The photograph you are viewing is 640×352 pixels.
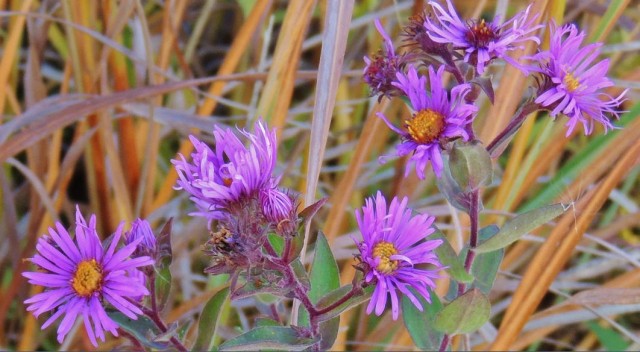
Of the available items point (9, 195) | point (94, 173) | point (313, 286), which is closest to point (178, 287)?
point (94, 173)

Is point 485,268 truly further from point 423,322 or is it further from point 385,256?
point 385,256

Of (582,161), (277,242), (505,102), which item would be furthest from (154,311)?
(582,161)

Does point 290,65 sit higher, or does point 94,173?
point 290,65

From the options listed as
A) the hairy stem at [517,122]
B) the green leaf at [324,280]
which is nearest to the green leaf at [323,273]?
the green leaf at [324,280]

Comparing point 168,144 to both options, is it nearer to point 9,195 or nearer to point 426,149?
point 9,195

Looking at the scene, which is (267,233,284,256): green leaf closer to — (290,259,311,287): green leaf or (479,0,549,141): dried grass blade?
(290,259,311,287): green leaf

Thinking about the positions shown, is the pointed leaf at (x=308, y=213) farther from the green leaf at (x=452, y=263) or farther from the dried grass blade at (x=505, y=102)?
the dried grass blade at (x=505, y=102)

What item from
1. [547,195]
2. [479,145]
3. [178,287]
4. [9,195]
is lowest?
[178,287]
